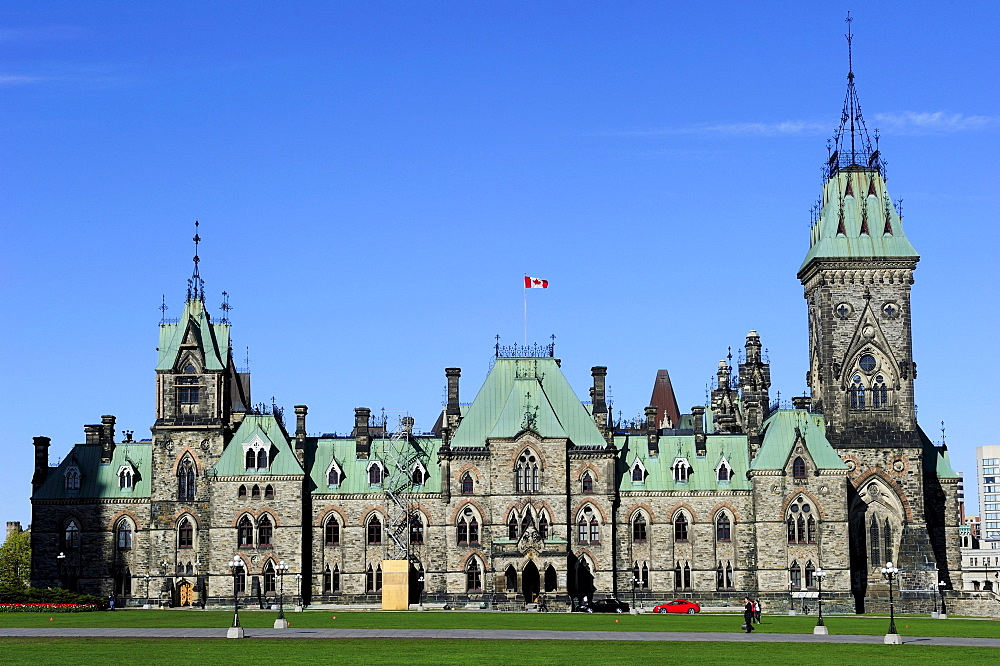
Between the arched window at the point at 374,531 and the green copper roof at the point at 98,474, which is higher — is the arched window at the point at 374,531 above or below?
below

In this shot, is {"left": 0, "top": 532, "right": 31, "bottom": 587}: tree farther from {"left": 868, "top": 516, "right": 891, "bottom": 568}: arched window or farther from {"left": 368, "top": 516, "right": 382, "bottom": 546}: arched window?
{"left": 868, "top": 516, "right": 891, "bottom": 568}: arched window

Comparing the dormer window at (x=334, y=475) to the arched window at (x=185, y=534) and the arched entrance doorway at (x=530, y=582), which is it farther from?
the arched entrance doorway at (x=530, y=582)

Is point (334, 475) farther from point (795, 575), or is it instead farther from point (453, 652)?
point (453, 652)

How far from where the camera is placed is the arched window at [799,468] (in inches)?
4122

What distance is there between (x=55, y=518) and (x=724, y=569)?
1933 inches

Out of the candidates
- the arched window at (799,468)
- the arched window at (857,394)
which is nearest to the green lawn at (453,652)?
the arched window at (799,468)

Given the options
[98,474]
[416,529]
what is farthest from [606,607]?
[98,474]

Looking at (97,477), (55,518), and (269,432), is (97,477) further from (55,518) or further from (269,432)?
(269,432)

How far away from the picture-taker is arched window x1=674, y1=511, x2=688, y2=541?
107 m

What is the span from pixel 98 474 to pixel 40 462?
14.8 feet

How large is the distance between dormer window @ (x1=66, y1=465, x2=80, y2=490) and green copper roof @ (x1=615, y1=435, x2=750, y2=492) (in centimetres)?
4026

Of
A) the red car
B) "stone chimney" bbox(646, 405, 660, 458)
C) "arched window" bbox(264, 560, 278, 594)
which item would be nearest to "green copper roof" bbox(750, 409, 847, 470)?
"stone chimney" bbox(646, 405, 660, 458)

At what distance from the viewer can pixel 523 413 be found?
106812 mm

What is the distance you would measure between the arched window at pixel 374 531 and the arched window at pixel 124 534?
18023 mm
